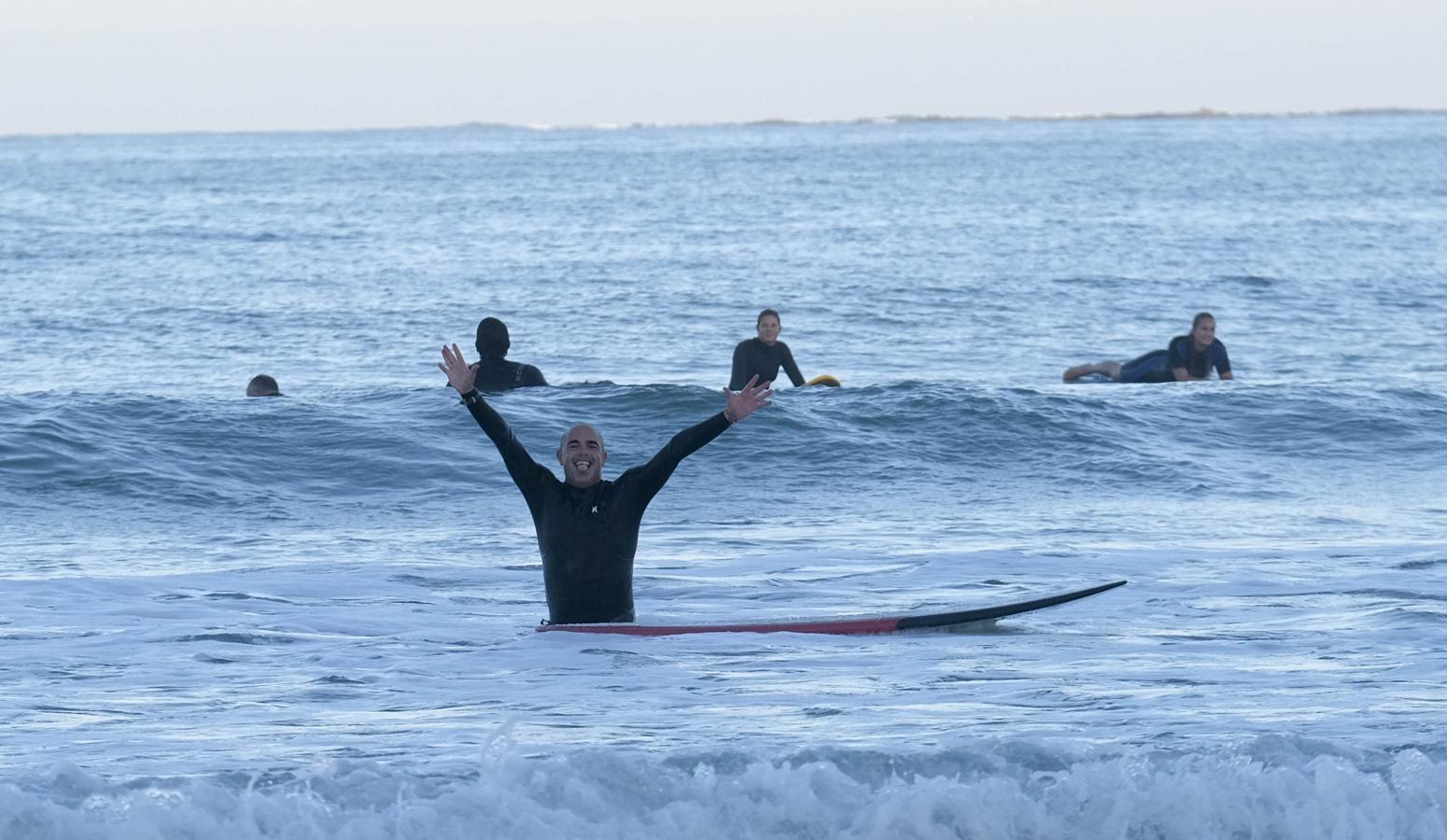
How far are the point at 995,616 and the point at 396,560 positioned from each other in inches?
186

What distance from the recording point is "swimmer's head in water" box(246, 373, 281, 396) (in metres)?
18.7

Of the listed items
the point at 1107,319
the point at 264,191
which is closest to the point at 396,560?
the point at 1107,319

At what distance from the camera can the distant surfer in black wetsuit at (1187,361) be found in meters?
20.5

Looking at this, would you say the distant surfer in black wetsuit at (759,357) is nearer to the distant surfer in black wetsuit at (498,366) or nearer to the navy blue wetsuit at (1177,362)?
the distant surfer in black wetsuit at (498,366)

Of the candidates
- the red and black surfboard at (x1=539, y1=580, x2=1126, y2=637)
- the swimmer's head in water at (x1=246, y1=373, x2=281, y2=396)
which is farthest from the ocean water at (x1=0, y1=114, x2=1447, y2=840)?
the swimmer's head in water at (x1=246, y1=373, x2=281, y2=396)

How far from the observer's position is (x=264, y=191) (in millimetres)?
77125

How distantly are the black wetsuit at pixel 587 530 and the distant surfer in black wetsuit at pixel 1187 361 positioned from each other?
12.6m

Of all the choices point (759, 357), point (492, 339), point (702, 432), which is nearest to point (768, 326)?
point (759, 357)

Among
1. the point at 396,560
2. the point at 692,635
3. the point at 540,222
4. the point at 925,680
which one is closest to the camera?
the point at 925,680

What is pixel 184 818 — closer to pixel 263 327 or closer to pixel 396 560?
pixel 396 560

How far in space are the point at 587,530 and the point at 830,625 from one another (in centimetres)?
139

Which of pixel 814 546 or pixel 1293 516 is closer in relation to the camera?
pixel 814 546

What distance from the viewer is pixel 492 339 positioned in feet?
53.9

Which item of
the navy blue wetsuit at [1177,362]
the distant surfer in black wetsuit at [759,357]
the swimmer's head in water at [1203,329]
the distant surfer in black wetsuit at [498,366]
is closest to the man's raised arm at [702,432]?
the distant surfer in black wetsuit at [498,366]
